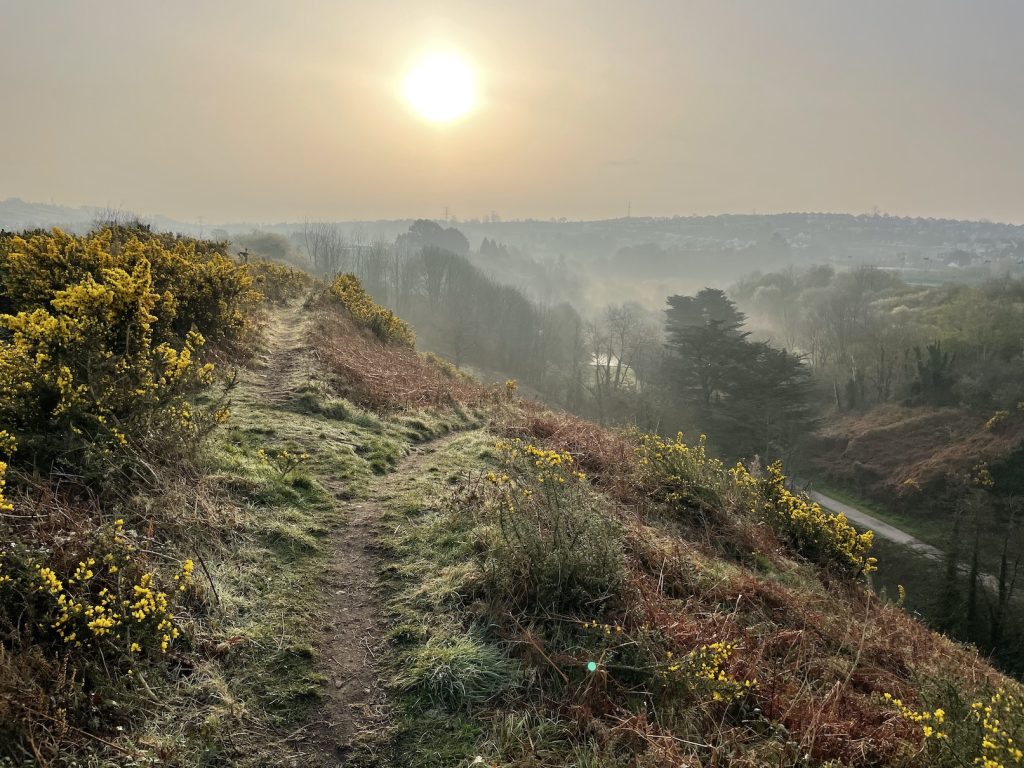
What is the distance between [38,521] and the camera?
3.49 meters

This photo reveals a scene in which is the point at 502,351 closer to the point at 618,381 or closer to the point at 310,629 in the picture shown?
the point at 618,381

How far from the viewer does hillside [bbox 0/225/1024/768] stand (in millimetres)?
2994

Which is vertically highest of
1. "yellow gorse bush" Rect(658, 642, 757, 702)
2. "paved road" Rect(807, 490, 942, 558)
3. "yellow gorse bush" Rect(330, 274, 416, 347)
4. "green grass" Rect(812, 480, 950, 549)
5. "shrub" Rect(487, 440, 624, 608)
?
"yellow gorse bush" Rect(330, 274, 416, 347)

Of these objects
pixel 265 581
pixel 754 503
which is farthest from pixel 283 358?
pixel 754 503

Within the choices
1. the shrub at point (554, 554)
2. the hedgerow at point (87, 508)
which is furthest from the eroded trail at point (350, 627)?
the shrub at point (554, 554)

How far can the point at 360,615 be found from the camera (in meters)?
4.19

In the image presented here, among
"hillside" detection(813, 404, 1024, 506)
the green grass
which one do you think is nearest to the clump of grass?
the green grass

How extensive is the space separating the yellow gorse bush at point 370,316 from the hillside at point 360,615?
10525 mm

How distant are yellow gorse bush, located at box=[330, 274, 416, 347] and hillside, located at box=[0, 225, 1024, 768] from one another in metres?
10.5

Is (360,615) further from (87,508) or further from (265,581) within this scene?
(87,508)

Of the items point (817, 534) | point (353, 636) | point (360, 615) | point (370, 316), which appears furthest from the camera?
point (370, 316)

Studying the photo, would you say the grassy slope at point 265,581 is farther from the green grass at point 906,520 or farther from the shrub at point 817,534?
the green grass at point 906,520

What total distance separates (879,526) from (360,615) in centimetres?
4050

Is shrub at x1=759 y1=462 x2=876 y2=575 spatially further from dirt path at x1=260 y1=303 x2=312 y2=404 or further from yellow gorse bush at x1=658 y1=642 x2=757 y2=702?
dirt path at x1=260 y1=303 x2=312 y2=404
